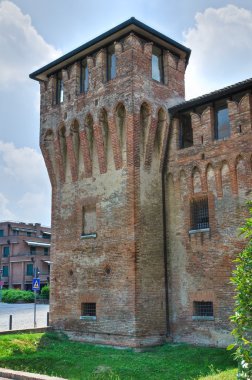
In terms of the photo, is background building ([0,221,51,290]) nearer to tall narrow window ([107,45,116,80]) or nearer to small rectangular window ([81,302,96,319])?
small rectangular window ([81,302,96,319])

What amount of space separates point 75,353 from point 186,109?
10.1 metres

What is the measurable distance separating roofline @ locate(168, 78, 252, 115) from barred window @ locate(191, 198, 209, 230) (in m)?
3.75

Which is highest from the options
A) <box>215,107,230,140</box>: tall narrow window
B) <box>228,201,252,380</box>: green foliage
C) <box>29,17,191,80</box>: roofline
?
<box>29,17,191,80</box>: roofline

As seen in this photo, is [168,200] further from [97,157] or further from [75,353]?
[75,353]

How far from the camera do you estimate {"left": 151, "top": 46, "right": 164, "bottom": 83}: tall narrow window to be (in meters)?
18.2

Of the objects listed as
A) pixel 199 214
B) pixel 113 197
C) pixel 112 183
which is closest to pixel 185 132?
pixel 199 214

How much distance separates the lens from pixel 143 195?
653 inches

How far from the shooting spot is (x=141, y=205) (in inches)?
645

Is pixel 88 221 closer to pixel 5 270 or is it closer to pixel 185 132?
pixel 185 132

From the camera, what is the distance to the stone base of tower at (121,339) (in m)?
15.1

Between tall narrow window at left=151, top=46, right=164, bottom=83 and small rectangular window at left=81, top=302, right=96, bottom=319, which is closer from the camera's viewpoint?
small rectangular window at left=81, top=302, right=96, bottom=319

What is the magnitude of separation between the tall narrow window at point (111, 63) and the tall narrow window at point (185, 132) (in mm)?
3357

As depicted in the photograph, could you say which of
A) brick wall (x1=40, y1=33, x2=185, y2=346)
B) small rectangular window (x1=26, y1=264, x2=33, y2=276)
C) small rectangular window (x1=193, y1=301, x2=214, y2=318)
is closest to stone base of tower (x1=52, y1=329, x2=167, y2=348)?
brick wall (x1=40, y1=33, x2=185, y2=346)

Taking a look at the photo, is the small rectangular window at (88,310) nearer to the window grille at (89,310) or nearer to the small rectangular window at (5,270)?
the window grille at (89,310)
